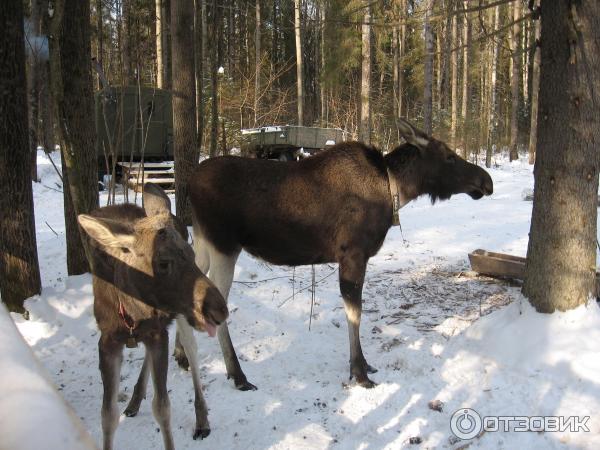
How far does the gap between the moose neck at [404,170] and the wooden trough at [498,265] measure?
1847mm

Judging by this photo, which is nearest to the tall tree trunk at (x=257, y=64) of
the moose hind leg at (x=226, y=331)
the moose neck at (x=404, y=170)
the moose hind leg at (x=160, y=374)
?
the moose neck at (x=404, y=170)

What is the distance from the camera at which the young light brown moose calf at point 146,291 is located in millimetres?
2908

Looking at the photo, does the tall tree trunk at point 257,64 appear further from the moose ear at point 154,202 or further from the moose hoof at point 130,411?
the moose hoof at point 130,411

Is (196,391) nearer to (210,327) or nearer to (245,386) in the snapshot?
(245,386)

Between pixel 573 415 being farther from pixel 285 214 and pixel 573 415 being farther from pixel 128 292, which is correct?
pixel 128 292

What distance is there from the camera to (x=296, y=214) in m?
4.67

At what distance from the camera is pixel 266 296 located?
6.18 m

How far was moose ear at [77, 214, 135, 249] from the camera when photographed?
2.79 meters

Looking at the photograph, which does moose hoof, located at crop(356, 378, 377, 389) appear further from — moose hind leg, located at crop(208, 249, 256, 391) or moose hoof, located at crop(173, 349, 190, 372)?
moose hoof, located at crop(173, 349, 190, 372)

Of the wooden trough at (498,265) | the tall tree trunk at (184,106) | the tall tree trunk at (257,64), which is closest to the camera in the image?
the wooden trough at (498,265)

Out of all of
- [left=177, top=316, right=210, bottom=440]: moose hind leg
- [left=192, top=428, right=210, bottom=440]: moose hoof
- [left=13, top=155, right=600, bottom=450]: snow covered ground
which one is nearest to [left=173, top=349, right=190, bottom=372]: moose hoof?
[left=13, top=155, right=600, bottom=450]: snow covered ground

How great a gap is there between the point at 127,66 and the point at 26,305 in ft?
13.5

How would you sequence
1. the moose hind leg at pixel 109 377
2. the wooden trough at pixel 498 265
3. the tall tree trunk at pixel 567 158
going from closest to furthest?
the moose hind leg at pixel 109 377
the tall tree trunk at pixel 567 158
the wooden trough at pixel 498 265
